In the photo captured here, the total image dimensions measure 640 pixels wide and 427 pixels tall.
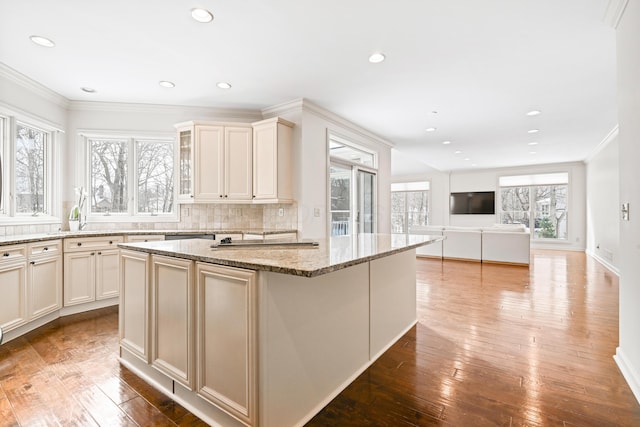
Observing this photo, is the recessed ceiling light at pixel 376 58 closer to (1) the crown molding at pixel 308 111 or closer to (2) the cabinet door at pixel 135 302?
(1) the crown molding at pixel 308 111

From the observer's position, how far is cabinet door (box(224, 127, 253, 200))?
165 inches

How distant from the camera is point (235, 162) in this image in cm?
422

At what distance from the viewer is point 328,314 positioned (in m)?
1.84

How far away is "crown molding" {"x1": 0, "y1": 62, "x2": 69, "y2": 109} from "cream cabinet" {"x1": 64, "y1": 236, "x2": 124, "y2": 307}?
1820mm

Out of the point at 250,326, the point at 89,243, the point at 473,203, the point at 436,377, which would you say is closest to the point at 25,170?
the point at 89,243

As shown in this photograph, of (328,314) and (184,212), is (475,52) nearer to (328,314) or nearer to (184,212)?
(328,314)

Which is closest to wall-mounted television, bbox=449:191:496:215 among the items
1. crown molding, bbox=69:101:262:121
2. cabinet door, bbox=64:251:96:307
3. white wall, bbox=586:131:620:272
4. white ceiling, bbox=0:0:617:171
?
white wall, bbox=586:131:620:272

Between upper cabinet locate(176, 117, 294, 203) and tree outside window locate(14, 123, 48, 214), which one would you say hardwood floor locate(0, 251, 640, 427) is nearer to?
tree outside window locate(14, 123, 48, 214)

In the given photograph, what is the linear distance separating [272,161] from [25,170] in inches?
113

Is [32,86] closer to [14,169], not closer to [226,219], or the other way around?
[14,169]

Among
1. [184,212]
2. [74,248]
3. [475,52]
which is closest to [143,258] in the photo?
[74,248]

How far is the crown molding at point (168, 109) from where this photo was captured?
13.6ft

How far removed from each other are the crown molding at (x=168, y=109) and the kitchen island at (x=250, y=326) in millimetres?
2804

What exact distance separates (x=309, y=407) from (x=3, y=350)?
2.63 metres
